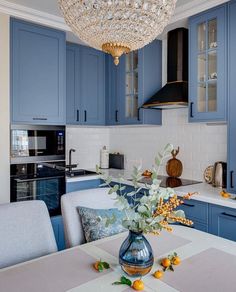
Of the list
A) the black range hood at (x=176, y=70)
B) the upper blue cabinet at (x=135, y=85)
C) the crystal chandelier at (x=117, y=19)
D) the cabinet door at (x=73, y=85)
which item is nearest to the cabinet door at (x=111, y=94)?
the upper blue cabinet at (x=135, y=85)

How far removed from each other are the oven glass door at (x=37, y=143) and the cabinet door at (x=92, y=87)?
0.60 meters

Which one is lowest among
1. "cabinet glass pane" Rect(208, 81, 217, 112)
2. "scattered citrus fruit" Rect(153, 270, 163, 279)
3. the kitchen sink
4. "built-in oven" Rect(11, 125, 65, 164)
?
"scattered citrus fruit" Rect(153, 270, 163, 279)

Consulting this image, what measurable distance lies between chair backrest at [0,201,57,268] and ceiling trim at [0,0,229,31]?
6.33ft

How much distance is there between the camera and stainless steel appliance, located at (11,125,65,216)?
2572mm

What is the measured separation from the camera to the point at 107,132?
401 cm

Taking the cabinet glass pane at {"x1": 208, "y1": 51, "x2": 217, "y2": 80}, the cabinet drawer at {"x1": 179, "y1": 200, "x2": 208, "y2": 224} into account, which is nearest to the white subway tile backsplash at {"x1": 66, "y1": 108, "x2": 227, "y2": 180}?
the cabinet glass pane at {"x1": 208, "y1": 51, "x2": 217, "y2": 80}

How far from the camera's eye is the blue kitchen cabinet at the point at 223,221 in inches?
78.6

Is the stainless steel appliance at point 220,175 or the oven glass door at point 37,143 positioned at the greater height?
the oven glass door at point 37,143

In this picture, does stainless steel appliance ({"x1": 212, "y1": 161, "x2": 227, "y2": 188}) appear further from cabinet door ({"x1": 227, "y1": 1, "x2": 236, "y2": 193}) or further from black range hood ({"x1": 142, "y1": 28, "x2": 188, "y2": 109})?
black range hood ({"x1": 142, "y1": 28, "x2": 188, "y2": 109})

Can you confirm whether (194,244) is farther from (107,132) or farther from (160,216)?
(107,132)

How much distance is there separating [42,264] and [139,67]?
2.45 metres

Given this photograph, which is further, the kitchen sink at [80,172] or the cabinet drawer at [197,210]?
the kitchen sink at [80,172]

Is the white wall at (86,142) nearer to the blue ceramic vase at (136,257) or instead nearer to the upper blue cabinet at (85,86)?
the upper blue cabinet at (85,86)

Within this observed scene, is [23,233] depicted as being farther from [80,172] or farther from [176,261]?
[80,172]
